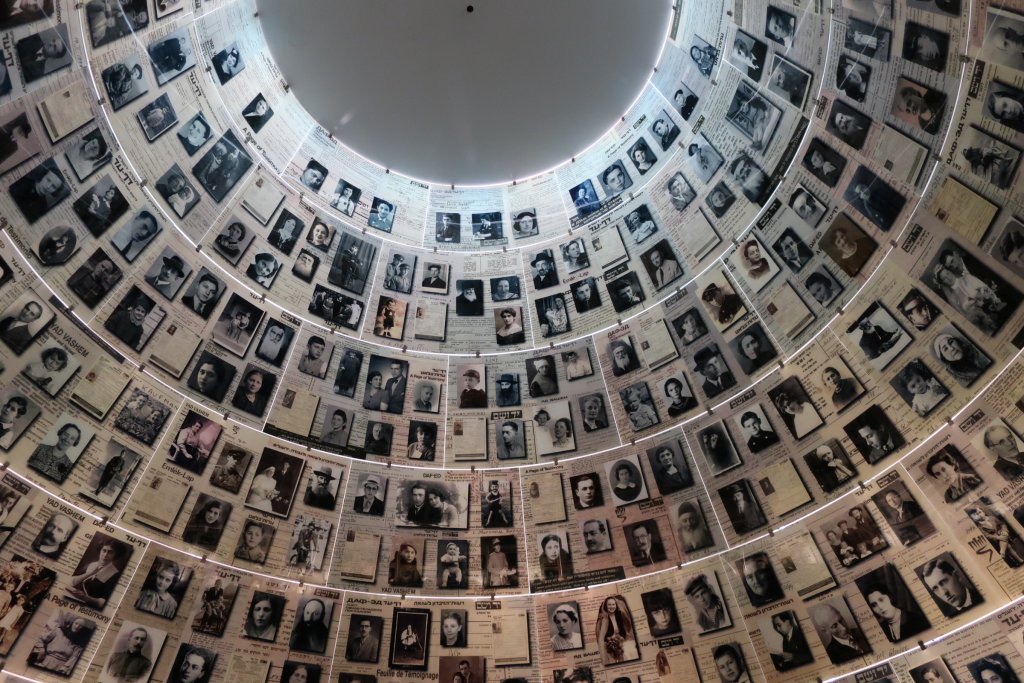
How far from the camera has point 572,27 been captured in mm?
12688

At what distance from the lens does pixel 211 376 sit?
1155cm

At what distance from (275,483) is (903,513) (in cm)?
857

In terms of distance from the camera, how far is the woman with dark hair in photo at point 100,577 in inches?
382

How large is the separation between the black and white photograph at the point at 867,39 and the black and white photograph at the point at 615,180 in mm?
4357

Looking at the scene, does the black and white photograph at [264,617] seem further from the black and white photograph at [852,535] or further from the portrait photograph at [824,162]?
the portrait photograph at [824,162]

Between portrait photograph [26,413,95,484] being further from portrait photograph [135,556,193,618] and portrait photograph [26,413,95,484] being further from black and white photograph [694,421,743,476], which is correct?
black and white photograph [694,421,743,476]

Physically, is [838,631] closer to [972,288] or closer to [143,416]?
[972,288]

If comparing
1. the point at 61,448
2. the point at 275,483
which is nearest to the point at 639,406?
the point at 275,483

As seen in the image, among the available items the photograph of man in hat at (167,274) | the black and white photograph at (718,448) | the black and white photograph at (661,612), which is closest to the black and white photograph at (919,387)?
the black and white photograph at (718,448)

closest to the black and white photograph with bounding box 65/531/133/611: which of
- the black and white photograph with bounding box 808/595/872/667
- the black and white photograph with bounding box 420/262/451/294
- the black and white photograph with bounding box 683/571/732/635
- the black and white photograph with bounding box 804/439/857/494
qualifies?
the black and white photograph with bounding box 420/262/451/294

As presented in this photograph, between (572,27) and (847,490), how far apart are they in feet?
26.6

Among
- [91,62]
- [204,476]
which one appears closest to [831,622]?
[204,476]

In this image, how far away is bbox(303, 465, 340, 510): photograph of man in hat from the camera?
12.0 m

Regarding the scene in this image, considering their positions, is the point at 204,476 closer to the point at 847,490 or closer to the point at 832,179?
the point at 847,490
